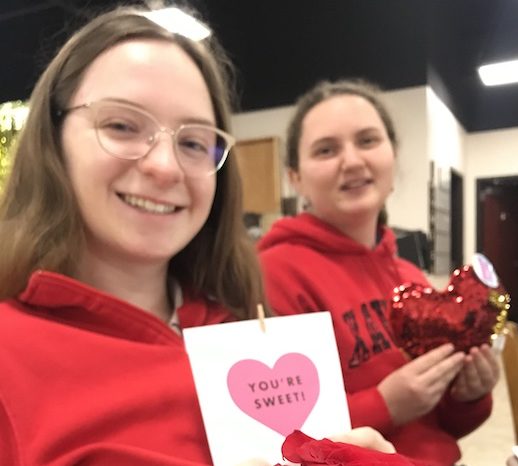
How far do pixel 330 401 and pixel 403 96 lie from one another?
4.01m

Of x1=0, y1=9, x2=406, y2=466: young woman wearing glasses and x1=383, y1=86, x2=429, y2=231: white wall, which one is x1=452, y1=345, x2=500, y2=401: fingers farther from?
x1=383, y1=86, x2=429, y2=231: white wall

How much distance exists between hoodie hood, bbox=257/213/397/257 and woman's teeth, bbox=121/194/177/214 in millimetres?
552

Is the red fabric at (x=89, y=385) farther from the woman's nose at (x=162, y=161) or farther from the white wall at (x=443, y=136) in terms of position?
the white wall at (x=443, y=136)

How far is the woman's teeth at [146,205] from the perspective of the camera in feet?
2.85

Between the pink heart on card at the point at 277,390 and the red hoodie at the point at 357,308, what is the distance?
30 centimetres

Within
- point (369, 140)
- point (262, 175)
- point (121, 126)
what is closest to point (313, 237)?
point (369, 140)

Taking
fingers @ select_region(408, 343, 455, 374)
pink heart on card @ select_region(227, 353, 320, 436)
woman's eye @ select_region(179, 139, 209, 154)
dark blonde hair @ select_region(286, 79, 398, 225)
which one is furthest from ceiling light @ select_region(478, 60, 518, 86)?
pink heart on card @ select_region(227, 353, 320, 436)

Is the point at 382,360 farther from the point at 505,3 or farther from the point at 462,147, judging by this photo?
the point at 462,147

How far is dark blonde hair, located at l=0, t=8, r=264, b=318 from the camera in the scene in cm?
86

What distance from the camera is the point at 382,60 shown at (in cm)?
435

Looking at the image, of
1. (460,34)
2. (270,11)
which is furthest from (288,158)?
(460,34)

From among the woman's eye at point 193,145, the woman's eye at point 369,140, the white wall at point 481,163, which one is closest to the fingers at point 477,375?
the woman's eye at point 369,140

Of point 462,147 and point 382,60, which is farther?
point 462,147

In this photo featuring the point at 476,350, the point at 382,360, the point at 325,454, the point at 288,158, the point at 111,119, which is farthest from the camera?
the point at 288,158
